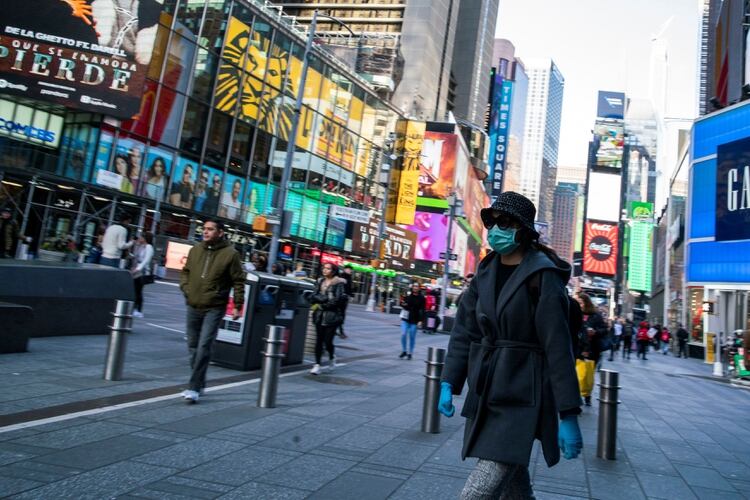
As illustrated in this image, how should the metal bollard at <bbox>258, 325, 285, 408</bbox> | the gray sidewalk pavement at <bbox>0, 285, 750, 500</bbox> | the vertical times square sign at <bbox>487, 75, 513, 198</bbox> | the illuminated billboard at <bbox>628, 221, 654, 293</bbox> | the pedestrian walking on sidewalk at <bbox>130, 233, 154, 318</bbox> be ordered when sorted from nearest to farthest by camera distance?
the gray sidewalk pavement at <bbox>0, 285, 750, 500</bbox> → the metal bollard at <bbox>258, 325, 285, 408</bbox> → the pedestrian walking on sidewalk at <bbox>130, 233, 154, 318</bbox> → the vertical times square sign at <bbox>487, 75, 513, 198</bbox> → the illuminated billboard at <bbox>628, 221, 654, 293</bbox>

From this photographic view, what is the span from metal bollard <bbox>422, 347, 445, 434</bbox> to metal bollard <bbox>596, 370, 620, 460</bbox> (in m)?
1.67

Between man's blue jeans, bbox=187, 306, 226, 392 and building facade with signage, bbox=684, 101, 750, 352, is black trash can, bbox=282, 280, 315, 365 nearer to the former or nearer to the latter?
man's blue jeans, bbox=187, 306, 226, 392

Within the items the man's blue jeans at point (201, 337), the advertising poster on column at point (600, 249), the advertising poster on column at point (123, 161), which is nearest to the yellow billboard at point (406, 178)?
the advertising poster on column at point (123, 161)

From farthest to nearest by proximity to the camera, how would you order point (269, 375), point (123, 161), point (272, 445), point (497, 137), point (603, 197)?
point (603, 197)
point (497, 137)
point (123, 161)
point (269, 375)
point (272, 445)

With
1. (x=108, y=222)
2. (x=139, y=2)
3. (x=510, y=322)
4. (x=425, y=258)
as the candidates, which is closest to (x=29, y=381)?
(x=510, y=322)

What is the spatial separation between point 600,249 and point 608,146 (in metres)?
39.3

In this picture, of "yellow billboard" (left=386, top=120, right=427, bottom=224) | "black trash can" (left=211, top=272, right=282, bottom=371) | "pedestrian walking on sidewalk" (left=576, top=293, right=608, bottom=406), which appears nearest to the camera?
"black trash can" (left=211, top=272, right=282, bottom=371)

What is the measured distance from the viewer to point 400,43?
83.2 m

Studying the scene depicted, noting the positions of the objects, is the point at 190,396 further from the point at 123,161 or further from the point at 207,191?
the point at 207,191

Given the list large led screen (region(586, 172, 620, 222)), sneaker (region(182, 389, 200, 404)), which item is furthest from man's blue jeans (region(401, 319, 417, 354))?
large led screen (region(586, 172, 620, 222))

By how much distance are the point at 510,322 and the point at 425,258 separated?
76902mm

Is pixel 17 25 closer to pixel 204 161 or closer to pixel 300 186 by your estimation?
pixel 204 161

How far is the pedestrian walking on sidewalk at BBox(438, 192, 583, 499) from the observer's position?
9.36 ft

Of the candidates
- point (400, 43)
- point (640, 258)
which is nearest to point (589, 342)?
point (400, 43)
